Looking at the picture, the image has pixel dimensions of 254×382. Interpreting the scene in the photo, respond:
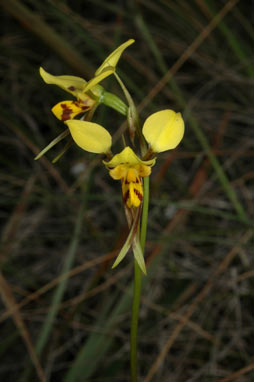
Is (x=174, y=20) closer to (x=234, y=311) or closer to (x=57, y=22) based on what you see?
(x=57, y=22)

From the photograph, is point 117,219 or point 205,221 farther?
point 117,219

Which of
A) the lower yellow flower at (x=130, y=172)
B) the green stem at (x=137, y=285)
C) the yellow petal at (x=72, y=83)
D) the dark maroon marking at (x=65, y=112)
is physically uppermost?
the yellow petal at (x=72, y=83)

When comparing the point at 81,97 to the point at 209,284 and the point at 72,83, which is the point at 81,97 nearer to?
the point at 72,83

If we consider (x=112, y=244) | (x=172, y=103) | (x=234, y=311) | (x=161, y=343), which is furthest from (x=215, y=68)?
(x=161, y=343)

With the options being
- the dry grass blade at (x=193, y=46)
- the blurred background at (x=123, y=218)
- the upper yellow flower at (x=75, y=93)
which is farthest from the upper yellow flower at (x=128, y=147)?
the dry grass blade at (x=193, y=46)

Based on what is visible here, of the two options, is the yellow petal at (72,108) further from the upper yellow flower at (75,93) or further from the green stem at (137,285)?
the green stem at (137,285)

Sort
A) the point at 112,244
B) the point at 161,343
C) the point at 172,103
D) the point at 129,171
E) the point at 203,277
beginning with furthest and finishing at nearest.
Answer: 1. the point at 172,103
2. the point at 112,244
3. the point at 203,277
4. the point at 161,343
5. the point at 129,171
